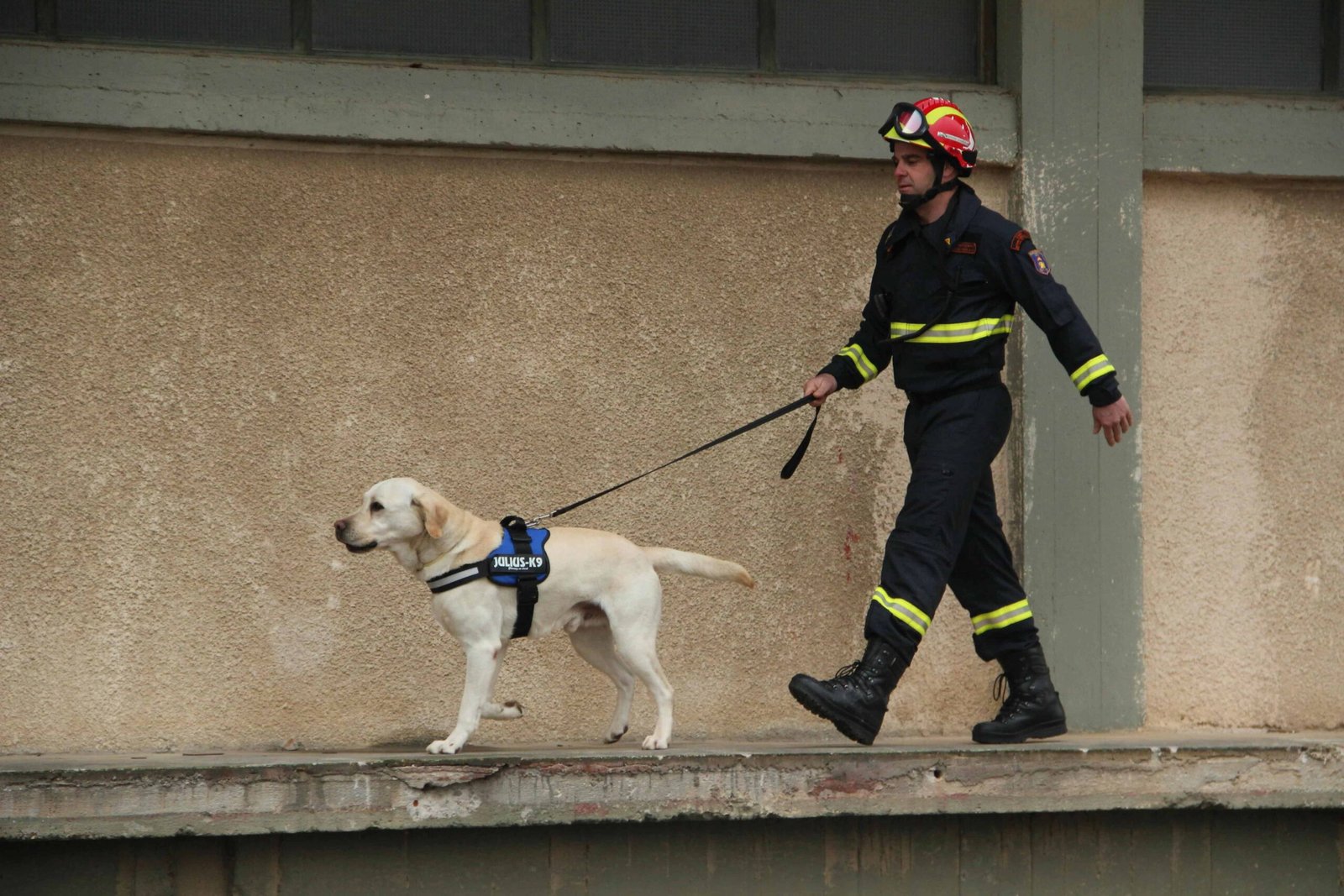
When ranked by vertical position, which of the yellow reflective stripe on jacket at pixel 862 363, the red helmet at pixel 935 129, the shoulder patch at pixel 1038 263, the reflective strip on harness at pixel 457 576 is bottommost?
the reflective strip on harness at pixel 457 576

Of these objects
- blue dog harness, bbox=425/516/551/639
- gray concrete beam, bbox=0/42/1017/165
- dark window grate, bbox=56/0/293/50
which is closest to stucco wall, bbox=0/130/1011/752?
gray concrete beam, bbox=0/42/1017/165

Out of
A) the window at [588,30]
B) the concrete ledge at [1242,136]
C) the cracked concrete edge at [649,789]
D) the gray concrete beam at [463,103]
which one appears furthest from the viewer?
the concrete ledge at [1242,136]

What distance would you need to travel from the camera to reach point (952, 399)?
16.4ft

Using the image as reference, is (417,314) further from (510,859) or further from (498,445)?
(510,859)

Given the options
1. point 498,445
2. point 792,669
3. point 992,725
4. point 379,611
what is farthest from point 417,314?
point 992,725

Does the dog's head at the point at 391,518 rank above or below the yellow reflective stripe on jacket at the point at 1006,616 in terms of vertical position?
above

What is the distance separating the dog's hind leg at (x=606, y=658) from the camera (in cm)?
515

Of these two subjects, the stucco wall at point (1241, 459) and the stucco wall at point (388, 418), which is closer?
the stucco wall at point (388, 418)

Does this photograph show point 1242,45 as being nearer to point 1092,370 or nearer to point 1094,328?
point 1094,328

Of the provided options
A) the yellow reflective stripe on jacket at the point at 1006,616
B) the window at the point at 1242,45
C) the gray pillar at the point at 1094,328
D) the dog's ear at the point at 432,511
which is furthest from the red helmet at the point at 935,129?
the window at the point at 1242,45

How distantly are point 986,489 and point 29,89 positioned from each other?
3.38m

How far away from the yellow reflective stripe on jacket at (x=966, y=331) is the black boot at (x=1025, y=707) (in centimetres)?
101

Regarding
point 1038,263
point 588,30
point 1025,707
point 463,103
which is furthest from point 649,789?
point 588,30

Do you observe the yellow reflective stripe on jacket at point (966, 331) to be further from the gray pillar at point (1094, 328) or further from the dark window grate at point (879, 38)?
the dark window grate at point (879, 38)
